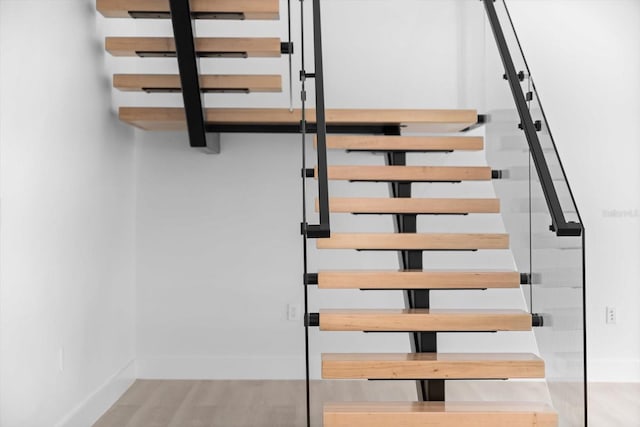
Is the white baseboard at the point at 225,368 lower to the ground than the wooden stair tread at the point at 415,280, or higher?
lower

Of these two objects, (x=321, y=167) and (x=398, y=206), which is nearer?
(x=321, y=167)

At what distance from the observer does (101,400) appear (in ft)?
15.9

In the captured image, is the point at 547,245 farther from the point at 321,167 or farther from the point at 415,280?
the point at 321,167

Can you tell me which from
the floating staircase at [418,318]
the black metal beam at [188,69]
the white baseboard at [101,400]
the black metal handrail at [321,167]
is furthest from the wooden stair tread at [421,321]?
the black metal beam at [188,69]

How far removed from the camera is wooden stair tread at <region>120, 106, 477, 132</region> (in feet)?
16.9

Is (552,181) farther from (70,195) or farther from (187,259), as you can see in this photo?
(187,259)

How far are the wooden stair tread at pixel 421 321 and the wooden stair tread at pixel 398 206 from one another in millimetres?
759

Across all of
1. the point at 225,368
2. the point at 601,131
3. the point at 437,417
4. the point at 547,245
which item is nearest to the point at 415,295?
the point at 547,245

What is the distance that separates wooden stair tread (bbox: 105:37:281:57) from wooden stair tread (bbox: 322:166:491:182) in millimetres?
773

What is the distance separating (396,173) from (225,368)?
226 centimetres

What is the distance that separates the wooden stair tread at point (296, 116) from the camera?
514 cm

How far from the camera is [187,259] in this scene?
19.9 ft

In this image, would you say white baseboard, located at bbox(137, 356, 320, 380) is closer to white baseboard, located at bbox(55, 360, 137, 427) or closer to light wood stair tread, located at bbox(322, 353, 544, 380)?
white baseboard, located at bbox(55, 360, 137, 427)

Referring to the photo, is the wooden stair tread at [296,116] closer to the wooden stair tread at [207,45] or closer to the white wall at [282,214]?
the wooden stair tread at [207,45]
